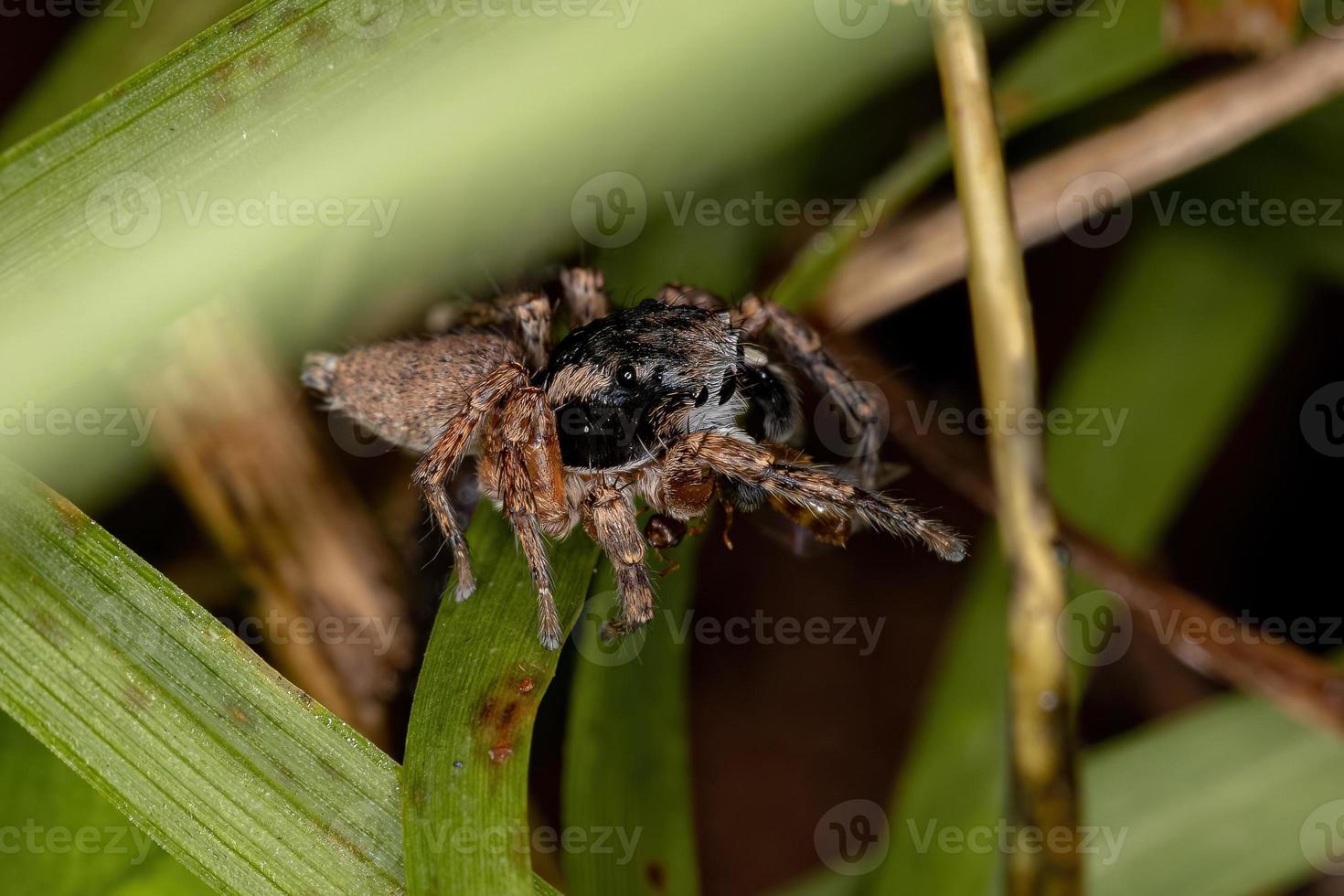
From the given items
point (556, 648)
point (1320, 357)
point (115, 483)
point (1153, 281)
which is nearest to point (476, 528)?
point (556, 648)

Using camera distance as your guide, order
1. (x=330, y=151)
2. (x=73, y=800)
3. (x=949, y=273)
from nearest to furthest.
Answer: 1. (x=330, y=151)
2. (x=73, y=800)
3. (x=949, y=273)

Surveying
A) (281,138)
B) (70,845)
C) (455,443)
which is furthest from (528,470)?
(70,845)

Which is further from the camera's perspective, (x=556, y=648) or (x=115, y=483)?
(x=115, y=483)

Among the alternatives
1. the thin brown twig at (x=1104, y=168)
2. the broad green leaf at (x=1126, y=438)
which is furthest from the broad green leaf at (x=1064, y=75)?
the broad green leaf at (x=1126, y=438)

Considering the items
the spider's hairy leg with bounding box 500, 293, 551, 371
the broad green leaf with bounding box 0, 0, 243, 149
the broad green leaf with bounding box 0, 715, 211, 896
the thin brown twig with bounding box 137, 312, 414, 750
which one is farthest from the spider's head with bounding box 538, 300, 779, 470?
the broad green leaf with bounding box 0, 0, 243, 149

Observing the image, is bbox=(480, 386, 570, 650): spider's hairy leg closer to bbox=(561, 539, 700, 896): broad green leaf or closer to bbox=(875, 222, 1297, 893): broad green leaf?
bbox=(561, 539, 700, 896): broad green leaf

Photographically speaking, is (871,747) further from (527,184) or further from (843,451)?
(527,184)
